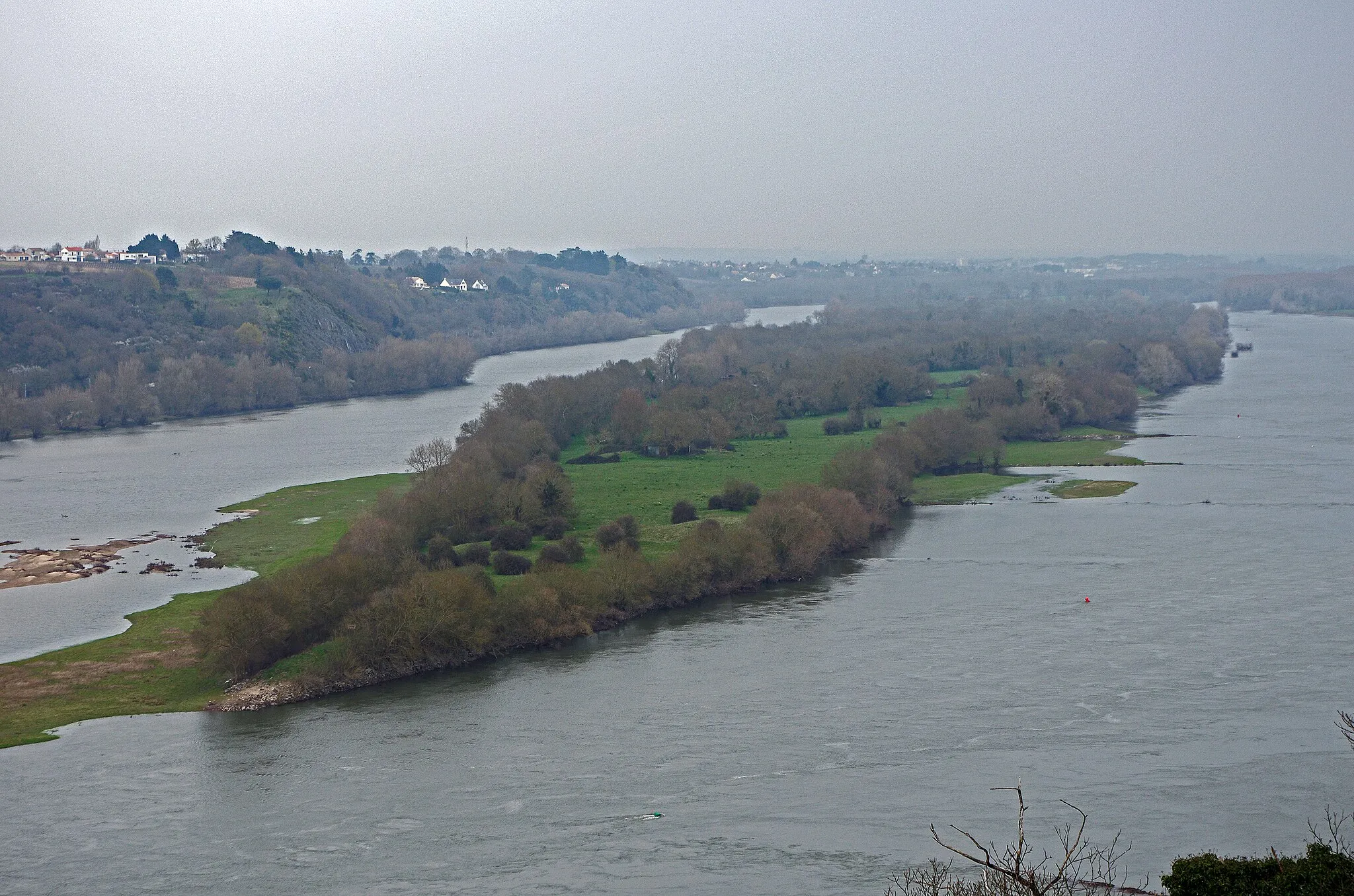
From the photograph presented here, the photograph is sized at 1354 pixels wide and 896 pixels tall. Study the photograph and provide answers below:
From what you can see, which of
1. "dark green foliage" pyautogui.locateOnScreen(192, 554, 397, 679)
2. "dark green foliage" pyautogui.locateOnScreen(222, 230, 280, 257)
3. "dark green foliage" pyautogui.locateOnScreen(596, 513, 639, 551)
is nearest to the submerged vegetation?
"dark green foliage" pyautogui.locateOnScreen(596, 513, 639, 551)

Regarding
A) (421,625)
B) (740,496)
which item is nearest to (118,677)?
(421,625)

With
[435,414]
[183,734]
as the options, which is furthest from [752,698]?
[435,414]

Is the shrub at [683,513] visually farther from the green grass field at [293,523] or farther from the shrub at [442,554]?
the green grass field at [293,523]

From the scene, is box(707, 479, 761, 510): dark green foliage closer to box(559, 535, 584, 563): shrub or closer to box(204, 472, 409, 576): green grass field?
box(559, 535, 584, 563): shrub

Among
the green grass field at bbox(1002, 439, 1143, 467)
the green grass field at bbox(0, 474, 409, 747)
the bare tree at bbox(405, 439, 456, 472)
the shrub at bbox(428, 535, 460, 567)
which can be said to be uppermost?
the bare tree at bbox(405, 439, 456, 472)

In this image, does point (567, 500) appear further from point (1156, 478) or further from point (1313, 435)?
point (1313, 435)

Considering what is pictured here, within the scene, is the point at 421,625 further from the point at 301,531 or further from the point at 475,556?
the point at 301,531
